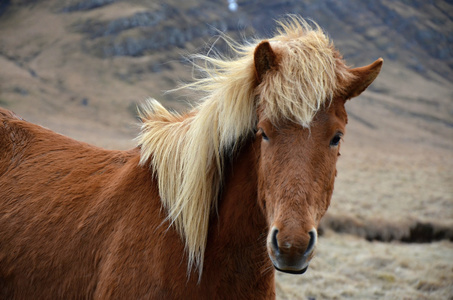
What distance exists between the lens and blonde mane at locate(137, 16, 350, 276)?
1.84 metres

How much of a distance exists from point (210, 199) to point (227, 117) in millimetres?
521

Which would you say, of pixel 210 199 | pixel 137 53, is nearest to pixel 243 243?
pixel 210 199

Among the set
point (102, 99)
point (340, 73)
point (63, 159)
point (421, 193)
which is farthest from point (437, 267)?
point (102, 99)

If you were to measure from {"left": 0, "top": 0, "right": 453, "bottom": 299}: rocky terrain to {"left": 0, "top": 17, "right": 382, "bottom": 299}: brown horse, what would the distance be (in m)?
0.82

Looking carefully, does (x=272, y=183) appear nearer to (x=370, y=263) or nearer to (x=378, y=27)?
(x=370, y=263)

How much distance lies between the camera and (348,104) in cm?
4750

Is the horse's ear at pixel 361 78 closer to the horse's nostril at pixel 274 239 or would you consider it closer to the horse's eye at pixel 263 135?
the horse's eye at pixel 263 135

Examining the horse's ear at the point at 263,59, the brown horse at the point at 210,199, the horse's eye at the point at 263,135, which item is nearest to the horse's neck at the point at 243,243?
the brown horse at the point at 210,199

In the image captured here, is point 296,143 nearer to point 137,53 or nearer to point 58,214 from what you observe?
point 58,214

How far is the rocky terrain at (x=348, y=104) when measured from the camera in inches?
229

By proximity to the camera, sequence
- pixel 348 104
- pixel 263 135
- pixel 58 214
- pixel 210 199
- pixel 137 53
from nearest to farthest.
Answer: pixel 263 135 → pixel 210 199 → pixel 58 214 → pixel 137 53 → pixel 348 104

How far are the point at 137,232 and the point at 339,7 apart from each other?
7847 cm

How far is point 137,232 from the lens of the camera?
2121mm

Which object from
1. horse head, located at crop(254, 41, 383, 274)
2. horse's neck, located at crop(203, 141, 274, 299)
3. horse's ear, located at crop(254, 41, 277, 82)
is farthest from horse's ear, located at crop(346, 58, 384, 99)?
horse's neck, located at crop(203, 141, 274, 299)
